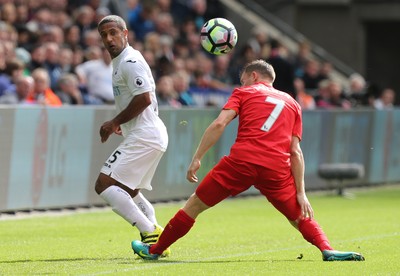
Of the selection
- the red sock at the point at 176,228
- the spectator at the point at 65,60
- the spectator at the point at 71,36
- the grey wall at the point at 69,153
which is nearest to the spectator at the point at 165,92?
the grey wall at the point at 69,153

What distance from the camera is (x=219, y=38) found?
1286cm

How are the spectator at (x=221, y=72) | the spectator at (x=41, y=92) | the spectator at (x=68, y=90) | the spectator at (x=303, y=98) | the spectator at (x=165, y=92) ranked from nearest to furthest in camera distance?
the spectator at (x=41, y=92)
the spectator at (x=68, y=90)
the spectator at (x=165, y=92)
the spectator at (x=303, y=98)
the spectator at (x=221, y=72)

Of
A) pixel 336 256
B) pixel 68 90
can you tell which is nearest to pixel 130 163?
pixel 336 256

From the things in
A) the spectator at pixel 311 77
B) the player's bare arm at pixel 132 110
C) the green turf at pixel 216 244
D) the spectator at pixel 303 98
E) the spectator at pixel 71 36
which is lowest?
the green turf at pixel 216 244

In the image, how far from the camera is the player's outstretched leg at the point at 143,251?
1145 cm

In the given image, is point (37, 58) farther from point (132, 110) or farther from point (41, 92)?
point (132, 110)

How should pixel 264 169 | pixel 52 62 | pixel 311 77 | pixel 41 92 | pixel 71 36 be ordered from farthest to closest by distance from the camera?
1. pixel 311 77
2. pixel 71 36
3. pixel 52 62
4. pixel 41 92
5. pixel 264 169

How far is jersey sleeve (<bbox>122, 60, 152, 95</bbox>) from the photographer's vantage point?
11.7 m

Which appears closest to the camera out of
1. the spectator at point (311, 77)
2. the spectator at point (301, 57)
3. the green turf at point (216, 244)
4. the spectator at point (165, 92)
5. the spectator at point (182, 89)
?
the green turf at point (216, 244)

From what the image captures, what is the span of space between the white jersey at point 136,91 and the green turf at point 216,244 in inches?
45.6

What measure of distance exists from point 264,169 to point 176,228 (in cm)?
97

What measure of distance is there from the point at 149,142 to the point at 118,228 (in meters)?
3.41

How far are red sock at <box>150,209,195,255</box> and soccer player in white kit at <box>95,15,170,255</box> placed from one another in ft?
1.22

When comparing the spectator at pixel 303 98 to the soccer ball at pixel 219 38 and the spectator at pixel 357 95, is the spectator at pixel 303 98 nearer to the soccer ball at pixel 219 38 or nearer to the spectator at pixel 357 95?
the spectator at pixel 357 95
